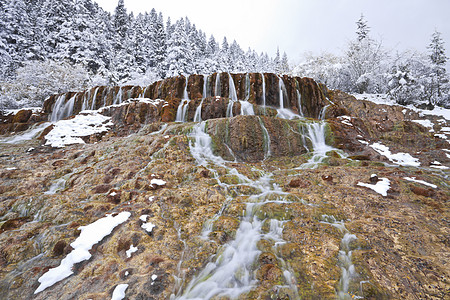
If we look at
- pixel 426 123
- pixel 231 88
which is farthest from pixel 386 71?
pixel 231 88

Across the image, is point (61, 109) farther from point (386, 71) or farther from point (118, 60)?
point (386, 71)

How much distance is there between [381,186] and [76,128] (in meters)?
16.1

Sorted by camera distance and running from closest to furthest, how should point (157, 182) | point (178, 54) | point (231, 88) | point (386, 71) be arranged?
point (157, 182)
point (231, 88)
point (386, 71)
point (178, 54)

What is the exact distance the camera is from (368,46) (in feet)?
93.7

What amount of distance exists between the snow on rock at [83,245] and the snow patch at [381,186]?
7.29 meters

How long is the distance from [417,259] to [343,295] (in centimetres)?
169

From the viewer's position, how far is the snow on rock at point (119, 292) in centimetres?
312

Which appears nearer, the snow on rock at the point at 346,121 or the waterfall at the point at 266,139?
the waterfall at the point at 266,139

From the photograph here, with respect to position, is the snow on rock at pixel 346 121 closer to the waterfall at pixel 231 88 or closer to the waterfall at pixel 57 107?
the waterfall at pixel 231 88

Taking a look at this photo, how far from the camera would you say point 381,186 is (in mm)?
6270

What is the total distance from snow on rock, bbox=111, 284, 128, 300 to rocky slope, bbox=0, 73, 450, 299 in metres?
0.06

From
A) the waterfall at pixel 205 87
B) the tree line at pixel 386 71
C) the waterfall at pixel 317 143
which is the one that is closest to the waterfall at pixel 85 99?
the waterfall at pixel 205 87

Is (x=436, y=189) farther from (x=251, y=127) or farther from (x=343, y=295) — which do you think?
(x=251, y=127)

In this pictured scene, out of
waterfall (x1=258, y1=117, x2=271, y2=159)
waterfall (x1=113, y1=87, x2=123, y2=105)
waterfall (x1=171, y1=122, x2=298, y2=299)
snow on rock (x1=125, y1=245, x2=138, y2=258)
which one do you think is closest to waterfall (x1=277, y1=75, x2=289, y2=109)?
waterfall (x1=258, y1=117, x2=271, y2=159)
